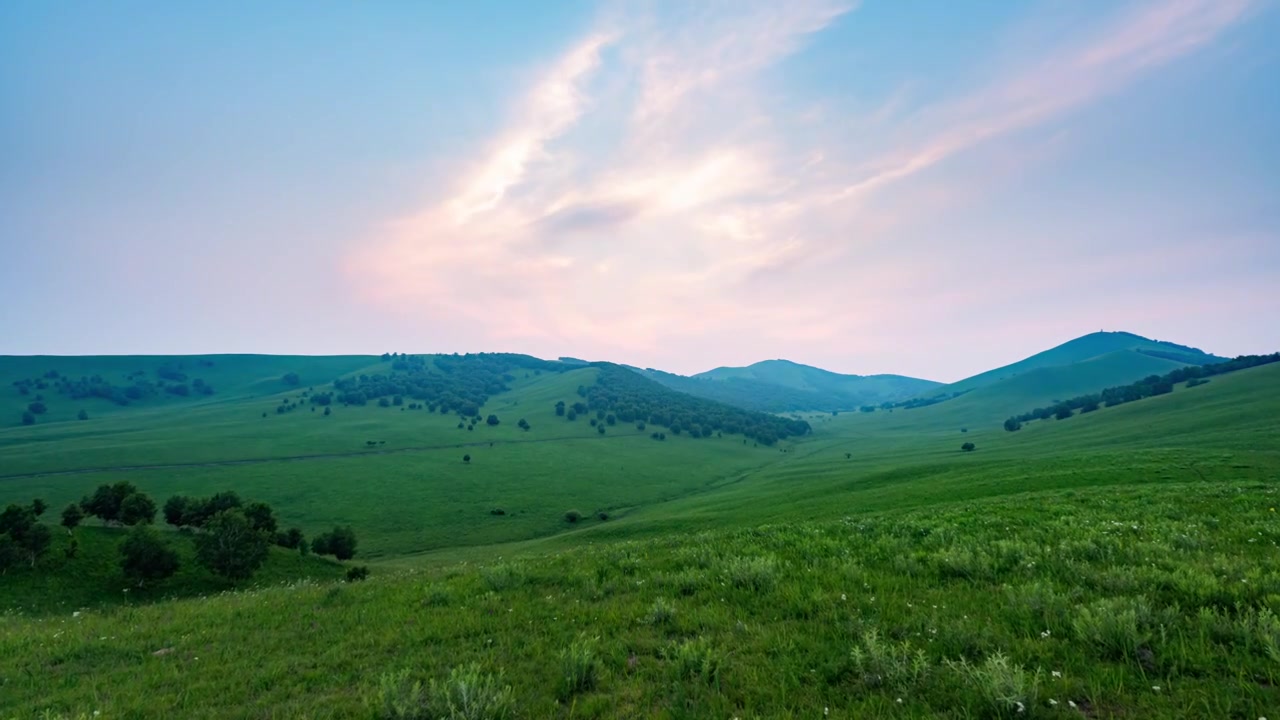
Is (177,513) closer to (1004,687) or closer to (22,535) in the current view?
(22,535)

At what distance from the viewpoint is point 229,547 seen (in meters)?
38.7

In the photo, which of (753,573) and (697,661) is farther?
(753,573)

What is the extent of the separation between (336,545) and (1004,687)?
71598 mm

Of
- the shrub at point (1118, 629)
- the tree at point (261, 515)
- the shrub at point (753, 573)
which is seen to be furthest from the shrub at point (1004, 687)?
the tree at point (261, 515)

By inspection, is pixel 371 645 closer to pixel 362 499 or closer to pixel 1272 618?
pixel 1272 618

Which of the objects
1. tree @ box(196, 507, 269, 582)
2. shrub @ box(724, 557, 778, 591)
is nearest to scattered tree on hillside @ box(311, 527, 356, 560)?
tree @ box(196, 507, 269, 582)

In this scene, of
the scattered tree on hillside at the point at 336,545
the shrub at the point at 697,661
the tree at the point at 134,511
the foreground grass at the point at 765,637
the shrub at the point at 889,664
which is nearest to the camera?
the foreground grass at the point at 765,637

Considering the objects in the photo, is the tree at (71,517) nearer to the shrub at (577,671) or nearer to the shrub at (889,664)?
the shrub at (577,671)

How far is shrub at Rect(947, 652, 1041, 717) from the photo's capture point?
5.19 metres

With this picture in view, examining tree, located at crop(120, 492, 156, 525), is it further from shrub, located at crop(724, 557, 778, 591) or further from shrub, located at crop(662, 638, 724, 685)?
shrub, located at crop(662, 638, 724, 685)

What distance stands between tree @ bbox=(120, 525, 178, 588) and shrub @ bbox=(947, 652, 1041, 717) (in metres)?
50.4

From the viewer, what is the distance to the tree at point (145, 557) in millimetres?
35375

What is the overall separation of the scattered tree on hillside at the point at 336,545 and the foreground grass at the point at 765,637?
52585 mm

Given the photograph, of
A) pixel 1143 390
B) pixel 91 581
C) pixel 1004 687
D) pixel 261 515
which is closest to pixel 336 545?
pixel 261 515
